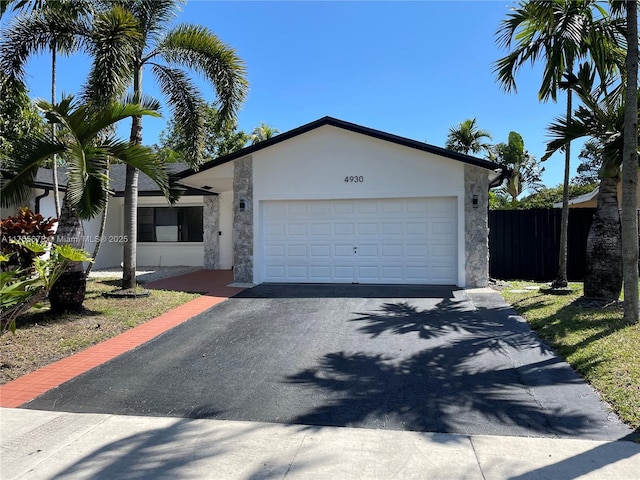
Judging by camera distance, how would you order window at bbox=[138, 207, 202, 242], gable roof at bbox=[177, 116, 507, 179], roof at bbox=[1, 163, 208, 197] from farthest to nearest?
window at bbox=[138, 207, 202, 242]
roof at bbox=[1, 163, 208, 197]
gable roof at bbox=[177, 116, 507, 179]

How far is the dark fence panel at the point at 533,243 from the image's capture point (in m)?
13.2

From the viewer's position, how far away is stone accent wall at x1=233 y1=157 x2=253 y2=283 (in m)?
12.2

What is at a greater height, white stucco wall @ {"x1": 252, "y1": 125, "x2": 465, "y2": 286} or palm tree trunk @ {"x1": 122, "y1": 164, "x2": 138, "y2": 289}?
white stucco wall @ {"x1": 252, "y1": 125, "x2": 465, "y2": 286}

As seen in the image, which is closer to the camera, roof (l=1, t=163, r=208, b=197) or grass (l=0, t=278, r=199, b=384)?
grass (l=0, t=278, r=199, b=384)

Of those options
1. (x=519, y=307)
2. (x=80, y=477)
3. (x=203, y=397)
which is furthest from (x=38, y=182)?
(x=519, y=307)

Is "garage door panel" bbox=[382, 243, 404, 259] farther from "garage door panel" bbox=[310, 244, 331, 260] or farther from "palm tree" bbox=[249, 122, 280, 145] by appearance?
"palm tree" bbox=[249, 122, 280, 145]

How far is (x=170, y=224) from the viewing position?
17.4 metres

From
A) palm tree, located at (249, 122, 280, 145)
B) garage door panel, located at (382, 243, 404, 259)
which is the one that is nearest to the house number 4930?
garage door panel, located at (382, 243, 404, 259)

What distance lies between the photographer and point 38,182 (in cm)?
1297

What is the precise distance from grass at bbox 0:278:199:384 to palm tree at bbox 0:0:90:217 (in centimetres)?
356

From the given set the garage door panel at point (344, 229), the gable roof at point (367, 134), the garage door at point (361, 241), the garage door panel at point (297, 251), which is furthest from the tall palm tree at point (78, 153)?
the garage door panel at point (344, 229)

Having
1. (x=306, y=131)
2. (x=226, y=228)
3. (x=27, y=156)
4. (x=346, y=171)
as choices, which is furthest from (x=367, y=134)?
(x=27, y=156)

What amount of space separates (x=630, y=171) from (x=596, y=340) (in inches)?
110

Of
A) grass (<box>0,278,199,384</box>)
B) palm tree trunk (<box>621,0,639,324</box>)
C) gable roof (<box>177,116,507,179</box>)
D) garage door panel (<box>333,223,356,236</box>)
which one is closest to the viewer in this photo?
grass (<box>0,278,199,384</box>)
